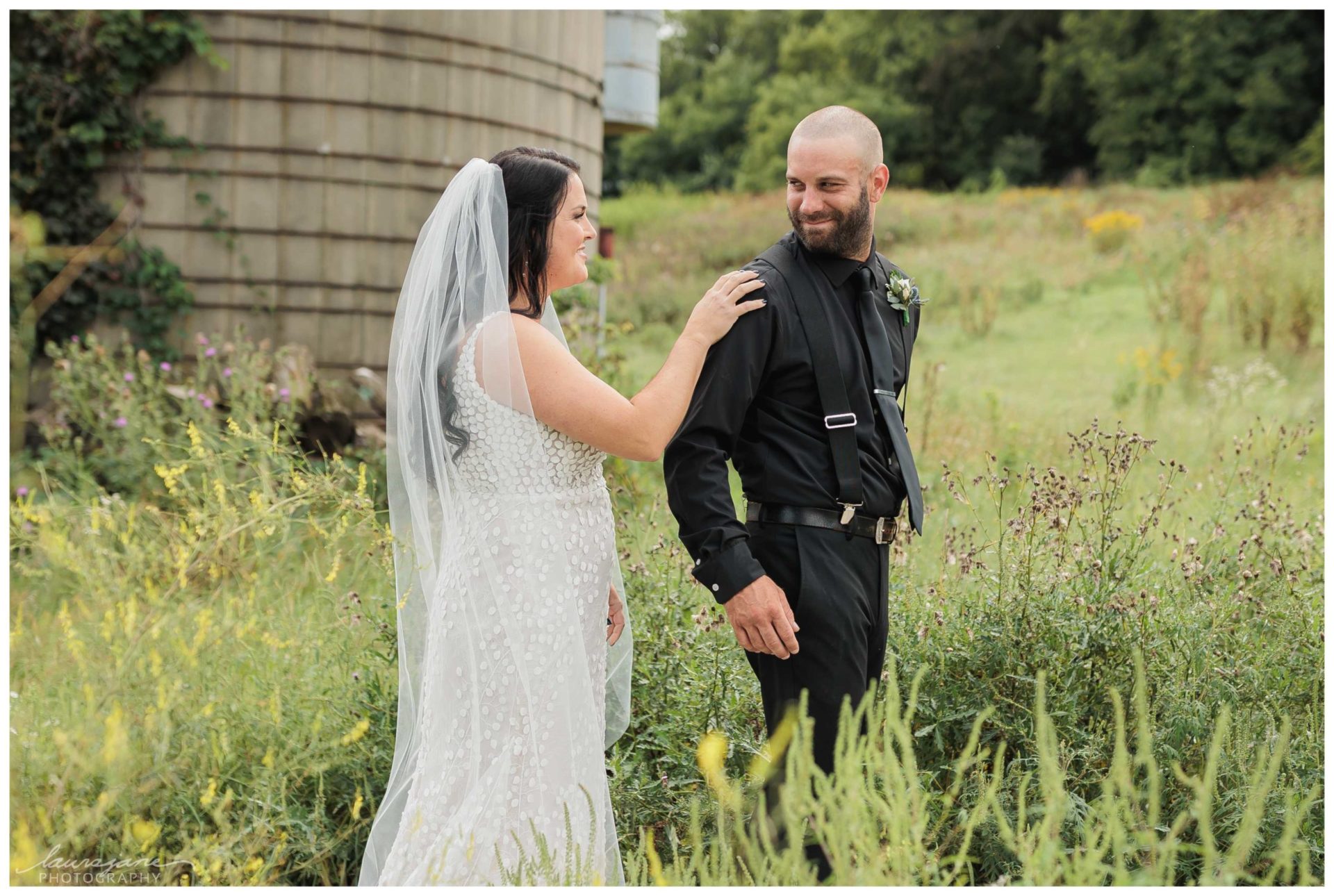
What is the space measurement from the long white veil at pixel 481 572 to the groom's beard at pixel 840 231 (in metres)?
0.81

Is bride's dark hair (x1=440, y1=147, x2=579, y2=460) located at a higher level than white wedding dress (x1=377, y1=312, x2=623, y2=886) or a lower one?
higher

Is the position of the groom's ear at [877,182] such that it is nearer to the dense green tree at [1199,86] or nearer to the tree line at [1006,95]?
the tree line at [1006,95]

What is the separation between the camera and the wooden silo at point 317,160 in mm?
8258

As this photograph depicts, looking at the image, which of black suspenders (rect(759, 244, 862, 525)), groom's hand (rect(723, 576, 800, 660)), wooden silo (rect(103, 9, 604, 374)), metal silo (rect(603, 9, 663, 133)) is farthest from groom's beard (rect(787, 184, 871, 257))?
metal silo (rect(603, 9, 663, 133))

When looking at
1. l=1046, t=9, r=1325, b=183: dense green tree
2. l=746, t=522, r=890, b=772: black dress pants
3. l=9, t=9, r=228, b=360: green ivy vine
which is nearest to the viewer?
l=746, t=522, r=890, b=772: black dress pants

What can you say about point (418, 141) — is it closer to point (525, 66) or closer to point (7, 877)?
point (525, 66)

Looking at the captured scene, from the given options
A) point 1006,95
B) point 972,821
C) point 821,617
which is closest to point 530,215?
point 821,617

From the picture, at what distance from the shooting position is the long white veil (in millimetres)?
3043

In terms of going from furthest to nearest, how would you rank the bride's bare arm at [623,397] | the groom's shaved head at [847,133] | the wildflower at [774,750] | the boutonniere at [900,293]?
the boutonniere at [900,293] < the groom's shaved head at [847,133] < the bride's bare arm at [623,397] < the wildflower at [774,750]

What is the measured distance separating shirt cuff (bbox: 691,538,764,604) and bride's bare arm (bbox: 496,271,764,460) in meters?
0.30

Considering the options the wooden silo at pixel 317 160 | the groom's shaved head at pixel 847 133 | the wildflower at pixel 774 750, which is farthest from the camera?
the wooden silo at pixel 317 160

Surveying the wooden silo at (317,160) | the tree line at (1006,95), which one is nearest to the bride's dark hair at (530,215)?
Answer: the wooden silo at (317,160)

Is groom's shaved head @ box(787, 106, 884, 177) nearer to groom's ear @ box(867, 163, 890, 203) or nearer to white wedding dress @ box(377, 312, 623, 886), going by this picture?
groom's ear @ box(867, 163, 890, 203)

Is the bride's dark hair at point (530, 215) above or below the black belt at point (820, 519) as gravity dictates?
above
